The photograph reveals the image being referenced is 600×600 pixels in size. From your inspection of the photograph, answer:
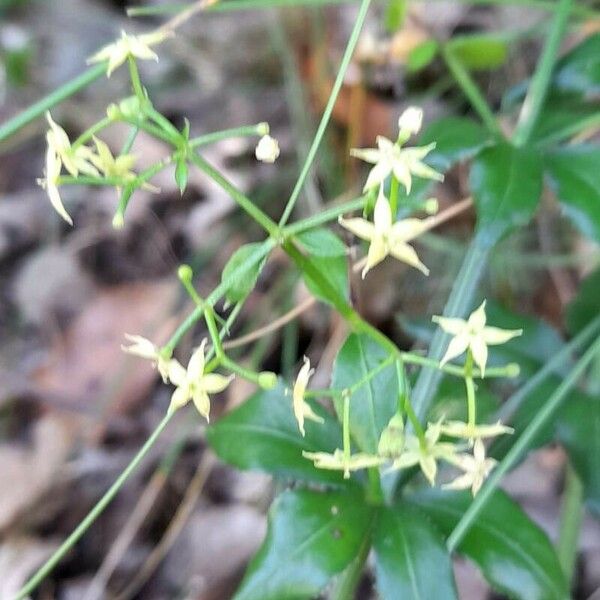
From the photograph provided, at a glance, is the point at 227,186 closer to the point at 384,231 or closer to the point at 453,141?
the point at 384,231

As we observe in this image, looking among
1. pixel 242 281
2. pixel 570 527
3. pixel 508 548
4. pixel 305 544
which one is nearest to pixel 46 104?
pixel 242 281

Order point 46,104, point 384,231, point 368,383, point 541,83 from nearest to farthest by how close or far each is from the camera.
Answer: point 384,231
point 368,383
point 46,104
point 541,83

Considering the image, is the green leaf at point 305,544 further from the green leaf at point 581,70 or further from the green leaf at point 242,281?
the green leaf at point 581,70

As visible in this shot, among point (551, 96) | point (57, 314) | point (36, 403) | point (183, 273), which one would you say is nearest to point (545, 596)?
point (183, 273)

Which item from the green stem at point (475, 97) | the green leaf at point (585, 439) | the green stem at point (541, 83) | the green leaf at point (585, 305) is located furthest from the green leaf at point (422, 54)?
the green leaf at point (585, 439)

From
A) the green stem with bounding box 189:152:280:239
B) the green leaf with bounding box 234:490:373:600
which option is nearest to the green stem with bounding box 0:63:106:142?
the green stem with bounding box 189:152:280:239

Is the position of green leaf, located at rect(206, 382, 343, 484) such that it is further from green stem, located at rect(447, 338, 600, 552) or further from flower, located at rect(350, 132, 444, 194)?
flower, located at rect(350, 132, 444, 194)
